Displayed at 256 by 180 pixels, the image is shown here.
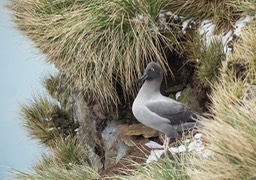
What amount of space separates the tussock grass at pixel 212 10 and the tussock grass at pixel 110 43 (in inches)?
9.1

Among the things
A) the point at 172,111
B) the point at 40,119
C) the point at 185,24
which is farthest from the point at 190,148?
the point at 40,119

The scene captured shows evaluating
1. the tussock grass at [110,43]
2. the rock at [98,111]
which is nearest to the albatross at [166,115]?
the tussock grass at [110,43]

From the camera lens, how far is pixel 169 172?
5.21 meters

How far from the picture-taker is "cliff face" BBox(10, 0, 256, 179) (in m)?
7.09

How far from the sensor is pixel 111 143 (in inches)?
341

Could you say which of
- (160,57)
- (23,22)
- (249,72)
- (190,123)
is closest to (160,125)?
(190,123)

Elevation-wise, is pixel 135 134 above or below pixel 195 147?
below

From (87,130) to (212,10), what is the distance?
287 centimetres

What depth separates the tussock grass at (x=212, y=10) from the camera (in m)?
7.59

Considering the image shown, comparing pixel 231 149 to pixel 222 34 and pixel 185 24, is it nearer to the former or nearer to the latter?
pixel 222 34

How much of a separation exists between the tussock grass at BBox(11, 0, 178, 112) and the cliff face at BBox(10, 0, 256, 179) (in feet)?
0.04

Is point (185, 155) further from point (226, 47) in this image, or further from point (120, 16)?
point (120, 16)

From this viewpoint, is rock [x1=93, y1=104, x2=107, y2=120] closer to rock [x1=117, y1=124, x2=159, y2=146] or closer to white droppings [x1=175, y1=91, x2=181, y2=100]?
rock [x1=117, y1=124, x2=159, y2=146]

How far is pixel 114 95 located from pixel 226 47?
6.33 feet
